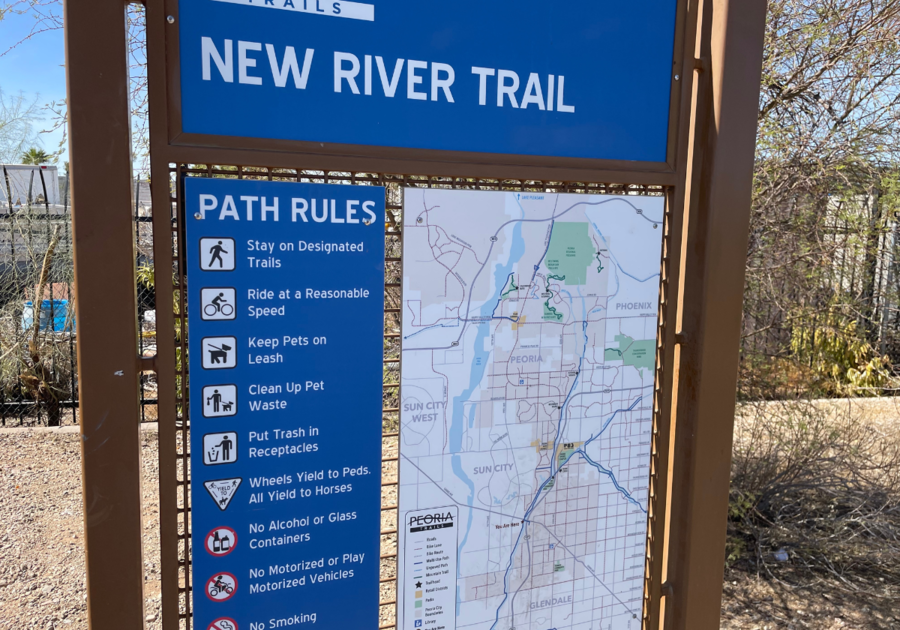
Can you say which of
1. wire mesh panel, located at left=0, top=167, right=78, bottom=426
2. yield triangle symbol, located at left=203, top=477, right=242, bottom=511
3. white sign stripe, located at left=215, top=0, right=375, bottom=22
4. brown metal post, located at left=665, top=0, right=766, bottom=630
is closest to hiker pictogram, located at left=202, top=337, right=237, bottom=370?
yield triangle symbol, located at left=203, top=477, right=242, bottom=511

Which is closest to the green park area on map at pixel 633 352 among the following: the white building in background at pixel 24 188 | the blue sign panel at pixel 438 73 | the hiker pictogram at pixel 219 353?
the blue sign panel at pixel 438 73

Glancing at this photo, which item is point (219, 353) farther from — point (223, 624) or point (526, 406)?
point (526, 406)

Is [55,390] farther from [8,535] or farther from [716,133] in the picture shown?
[716,133]

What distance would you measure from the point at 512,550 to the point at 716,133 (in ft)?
4.88

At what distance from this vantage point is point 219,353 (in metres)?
1.62

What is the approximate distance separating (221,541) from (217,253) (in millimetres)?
776

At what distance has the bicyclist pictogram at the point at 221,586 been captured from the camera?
167 cm

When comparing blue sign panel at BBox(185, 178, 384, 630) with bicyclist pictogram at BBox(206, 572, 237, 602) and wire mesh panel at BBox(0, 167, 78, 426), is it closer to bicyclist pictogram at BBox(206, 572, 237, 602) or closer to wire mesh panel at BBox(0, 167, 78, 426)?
bicyclist pictogram at BBox(206, 572, 237, 602)

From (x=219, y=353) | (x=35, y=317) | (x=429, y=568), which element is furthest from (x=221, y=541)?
(x=35, y=317)

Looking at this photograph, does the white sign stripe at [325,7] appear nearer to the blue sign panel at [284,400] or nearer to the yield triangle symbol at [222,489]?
the blue sign panel at [284,400]

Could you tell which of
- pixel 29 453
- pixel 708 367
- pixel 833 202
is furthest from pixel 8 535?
pixel 833 202

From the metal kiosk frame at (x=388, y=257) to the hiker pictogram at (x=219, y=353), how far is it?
0.07m

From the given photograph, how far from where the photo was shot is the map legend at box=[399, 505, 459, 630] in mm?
1868

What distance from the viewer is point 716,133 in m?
1.97
